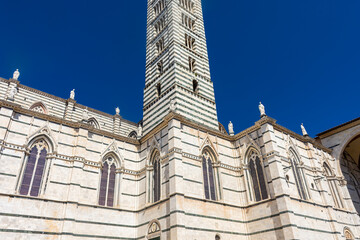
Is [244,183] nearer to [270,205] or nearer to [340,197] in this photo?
[270,205]

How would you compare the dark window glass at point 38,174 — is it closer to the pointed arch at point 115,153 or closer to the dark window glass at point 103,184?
the dark window glass at point 103,184

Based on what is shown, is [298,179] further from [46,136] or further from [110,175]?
[46,136]

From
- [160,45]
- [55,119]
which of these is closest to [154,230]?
[55,119]

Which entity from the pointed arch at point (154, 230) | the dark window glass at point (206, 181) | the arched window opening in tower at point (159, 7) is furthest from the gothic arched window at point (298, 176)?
the arched window opening in tower at point (159, 7)

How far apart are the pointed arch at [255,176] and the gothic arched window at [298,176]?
7.91ft

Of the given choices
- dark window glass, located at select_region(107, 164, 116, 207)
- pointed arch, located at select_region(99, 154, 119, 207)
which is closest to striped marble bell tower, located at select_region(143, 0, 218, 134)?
pointed arch, located at select_region(99, 154, 119, 207)

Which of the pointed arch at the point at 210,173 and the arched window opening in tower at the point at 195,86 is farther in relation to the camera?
the arched window opening in tower at the point at 195,86

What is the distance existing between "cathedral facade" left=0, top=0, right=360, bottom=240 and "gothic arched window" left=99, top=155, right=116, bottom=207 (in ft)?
0.22

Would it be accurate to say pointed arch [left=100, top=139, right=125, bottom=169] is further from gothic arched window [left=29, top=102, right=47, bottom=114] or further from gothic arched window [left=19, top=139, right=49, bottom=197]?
gothic arched window [left=29, top=102, right=47, bottom=114]

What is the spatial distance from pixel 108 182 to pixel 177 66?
35.7 feet

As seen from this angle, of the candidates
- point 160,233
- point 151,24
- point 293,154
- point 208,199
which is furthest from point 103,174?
point 151,24

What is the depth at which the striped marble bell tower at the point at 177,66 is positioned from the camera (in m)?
22.1

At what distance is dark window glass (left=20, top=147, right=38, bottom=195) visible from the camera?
50.1ft

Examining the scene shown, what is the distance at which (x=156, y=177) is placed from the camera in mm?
18156
